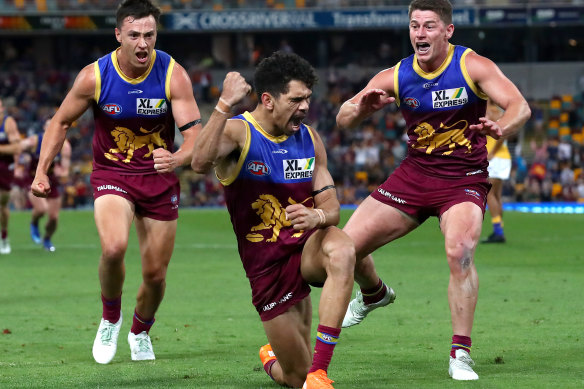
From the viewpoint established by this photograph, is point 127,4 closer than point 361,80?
Yes

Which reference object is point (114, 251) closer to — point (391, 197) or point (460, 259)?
point (391, 197)

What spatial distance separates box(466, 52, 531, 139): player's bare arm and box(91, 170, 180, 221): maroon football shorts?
7.95 feet

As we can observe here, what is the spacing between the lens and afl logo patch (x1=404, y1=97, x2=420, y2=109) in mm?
7742

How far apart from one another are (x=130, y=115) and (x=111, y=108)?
15cm

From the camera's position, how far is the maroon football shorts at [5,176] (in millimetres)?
17562

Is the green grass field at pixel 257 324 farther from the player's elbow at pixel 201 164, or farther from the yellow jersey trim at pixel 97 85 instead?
the yellow jersey trim at pixel 97 85

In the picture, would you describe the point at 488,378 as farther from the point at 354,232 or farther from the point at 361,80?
the point at 361,80

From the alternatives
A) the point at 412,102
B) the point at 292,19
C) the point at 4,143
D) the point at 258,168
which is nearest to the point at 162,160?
the point at 258,168

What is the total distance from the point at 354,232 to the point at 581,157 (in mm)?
26401

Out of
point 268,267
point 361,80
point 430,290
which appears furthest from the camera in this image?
point 361,80

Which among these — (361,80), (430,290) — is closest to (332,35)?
(361,80)

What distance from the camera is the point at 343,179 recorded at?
32.7 meters

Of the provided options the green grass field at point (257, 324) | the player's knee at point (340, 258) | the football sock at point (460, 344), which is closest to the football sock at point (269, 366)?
the green grass field at point (257, 324)

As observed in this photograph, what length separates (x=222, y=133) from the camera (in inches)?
251
